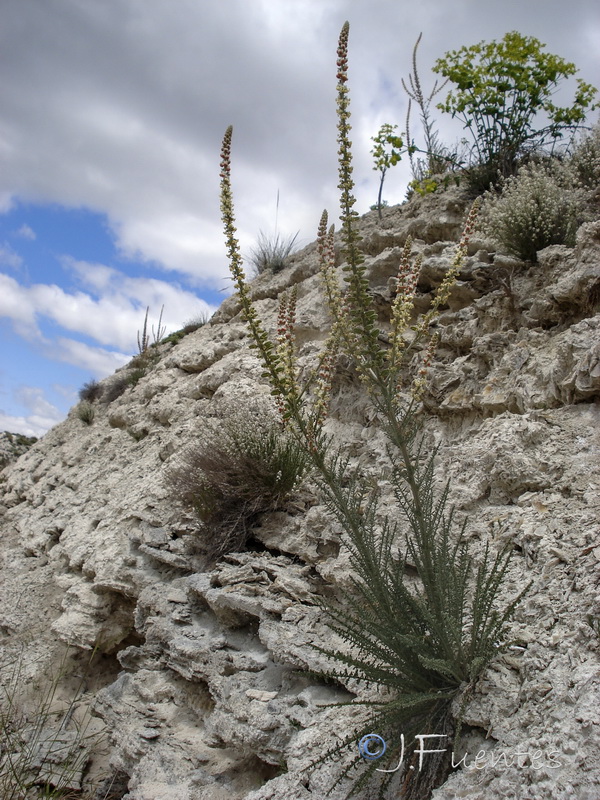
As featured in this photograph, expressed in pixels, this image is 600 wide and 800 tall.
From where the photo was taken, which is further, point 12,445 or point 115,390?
point 12,445

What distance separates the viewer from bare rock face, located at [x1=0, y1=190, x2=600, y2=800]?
1.93 m

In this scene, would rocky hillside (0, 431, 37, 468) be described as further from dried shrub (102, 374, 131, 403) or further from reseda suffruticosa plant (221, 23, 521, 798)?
reseda suffruticosa plant (221, 23, 521, 798)

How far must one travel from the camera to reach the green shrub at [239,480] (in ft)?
13.4

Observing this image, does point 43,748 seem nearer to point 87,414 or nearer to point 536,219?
point 536,219

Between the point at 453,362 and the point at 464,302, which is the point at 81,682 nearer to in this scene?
the point at 453,362

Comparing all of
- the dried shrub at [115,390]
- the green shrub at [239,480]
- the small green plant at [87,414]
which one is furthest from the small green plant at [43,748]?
the dried shrub at [115,390]

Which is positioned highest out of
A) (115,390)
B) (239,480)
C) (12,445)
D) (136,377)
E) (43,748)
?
(136,377)

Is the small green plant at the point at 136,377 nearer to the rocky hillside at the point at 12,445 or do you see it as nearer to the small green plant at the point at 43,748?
the rocky hillside at the point at 12,445

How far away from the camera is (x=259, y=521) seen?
4184mm

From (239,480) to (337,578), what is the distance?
127 cm

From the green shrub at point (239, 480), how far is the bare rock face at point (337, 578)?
14 centimetres

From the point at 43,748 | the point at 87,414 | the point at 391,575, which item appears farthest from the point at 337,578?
the point at 87,414

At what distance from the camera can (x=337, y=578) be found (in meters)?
3.22

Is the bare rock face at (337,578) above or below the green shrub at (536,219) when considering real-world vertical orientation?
below
